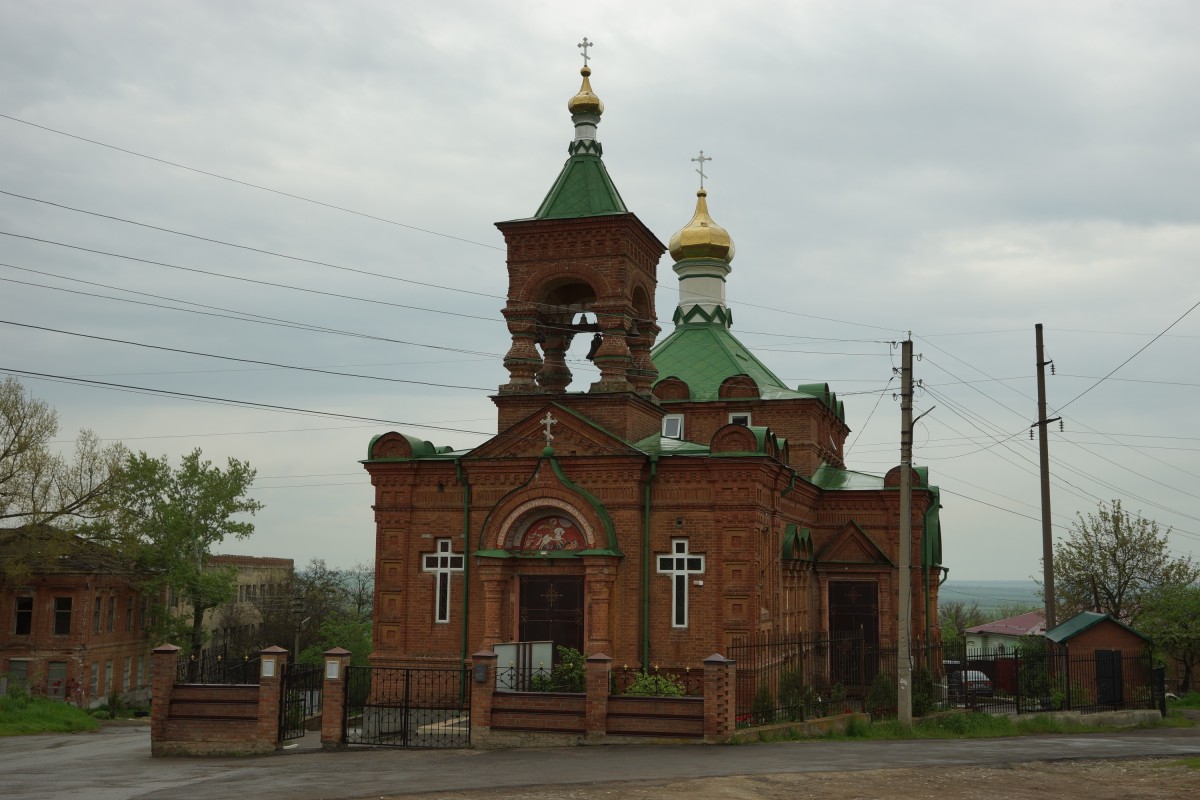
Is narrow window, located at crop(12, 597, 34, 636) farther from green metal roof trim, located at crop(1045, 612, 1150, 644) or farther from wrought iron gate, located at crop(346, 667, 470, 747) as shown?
green metal roof trim, located at crop(1045, 612, 1150, 644)

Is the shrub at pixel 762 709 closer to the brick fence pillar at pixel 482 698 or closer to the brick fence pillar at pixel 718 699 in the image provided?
the brick fence pillar at pixel 718 699

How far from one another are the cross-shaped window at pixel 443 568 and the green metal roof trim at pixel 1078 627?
43.8 feet

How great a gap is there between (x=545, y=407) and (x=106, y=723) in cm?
2271

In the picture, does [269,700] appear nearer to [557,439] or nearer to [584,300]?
[557,439]

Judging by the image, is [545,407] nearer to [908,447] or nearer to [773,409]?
[908,447]

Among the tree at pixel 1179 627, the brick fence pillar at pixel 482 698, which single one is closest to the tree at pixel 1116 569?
the tree at pixel 1179 627

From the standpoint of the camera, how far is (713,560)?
21625mm

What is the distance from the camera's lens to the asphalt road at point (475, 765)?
47.4 feet

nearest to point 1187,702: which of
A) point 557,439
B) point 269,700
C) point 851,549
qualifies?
point 851,549

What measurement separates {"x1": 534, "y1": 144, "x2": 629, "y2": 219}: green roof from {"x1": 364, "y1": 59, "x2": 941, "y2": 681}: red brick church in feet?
0.15

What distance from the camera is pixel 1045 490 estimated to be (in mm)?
28297

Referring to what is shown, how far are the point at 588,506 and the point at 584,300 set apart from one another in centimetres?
540

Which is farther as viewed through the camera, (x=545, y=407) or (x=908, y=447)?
(x=545, y=407)

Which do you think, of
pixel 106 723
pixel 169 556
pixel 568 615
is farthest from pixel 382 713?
pixel 169 556
